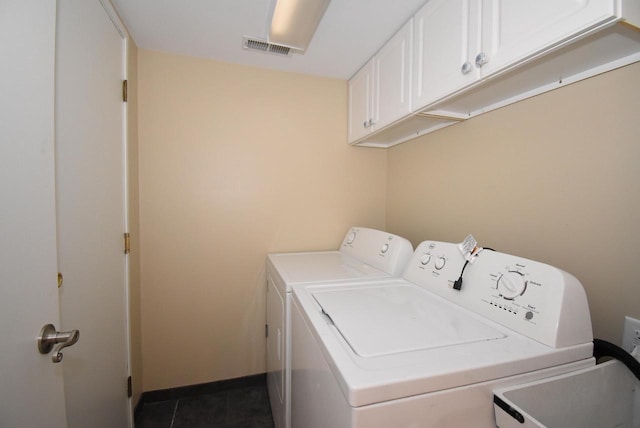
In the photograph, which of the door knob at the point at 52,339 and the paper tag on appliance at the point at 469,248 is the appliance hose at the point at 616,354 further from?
the door knob at the point at 52,339

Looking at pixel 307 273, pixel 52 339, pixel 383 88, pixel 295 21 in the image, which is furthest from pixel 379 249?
A: pixel 52 339

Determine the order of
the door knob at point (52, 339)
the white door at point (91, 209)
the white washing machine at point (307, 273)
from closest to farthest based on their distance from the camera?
the door knob at point (52, 339), the white door at point (91, 209), the white washing machine at point (307, 273)

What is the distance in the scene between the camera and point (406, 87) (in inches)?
55.3

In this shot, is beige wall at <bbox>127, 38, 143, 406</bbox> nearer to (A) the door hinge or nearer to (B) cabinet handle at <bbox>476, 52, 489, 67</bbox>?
(A) the door hinge

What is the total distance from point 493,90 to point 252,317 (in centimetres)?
209

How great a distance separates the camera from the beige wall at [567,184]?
0.88 meters

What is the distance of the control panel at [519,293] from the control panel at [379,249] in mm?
278

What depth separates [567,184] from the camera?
103cm

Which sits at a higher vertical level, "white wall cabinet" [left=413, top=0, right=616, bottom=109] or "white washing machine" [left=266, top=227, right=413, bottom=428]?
"white wall cabinet" [left=413, top=0, right=616, bottom=109]

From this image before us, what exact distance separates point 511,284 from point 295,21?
1.55 metres

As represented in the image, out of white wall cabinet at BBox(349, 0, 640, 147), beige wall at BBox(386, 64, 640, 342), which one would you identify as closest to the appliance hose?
beige wall at BBox(386, 64, 640, 342)

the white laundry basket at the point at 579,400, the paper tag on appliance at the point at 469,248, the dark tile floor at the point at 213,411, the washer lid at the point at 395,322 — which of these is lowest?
the dark tile floor at the point at 213,411

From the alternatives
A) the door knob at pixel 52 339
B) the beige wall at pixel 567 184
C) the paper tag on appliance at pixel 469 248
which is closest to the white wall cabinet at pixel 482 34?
the beige wall at pixel 567 184

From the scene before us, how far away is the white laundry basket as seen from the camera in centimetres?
69
